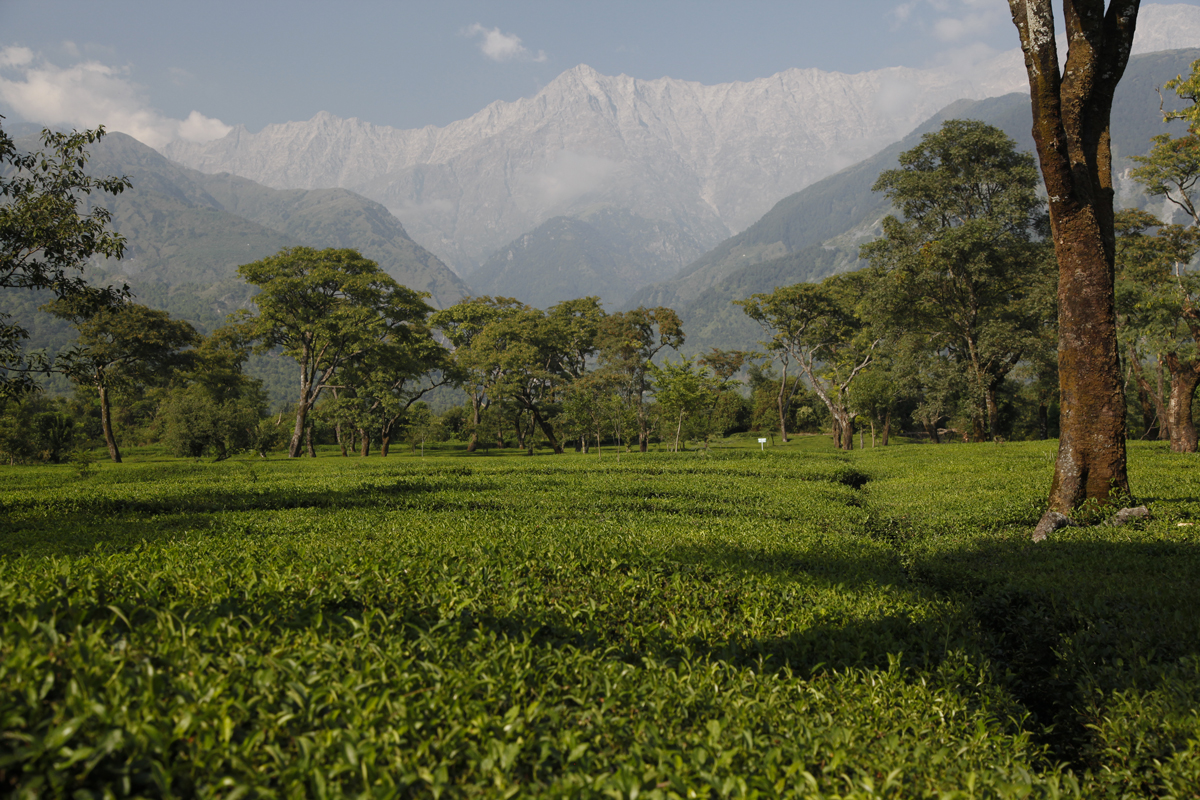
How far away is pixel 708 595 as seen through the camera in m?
5.67

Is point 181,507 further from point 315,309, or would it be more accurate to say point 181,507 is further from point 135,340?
point 135,340

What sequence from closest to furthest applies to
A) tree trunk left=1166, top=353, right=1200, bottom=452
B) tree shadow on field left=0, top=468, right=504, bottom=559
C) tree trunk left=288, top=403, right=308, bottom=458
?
tree shadow on field left=0, top=468, right=504, bottom=559, tree trunk left=1166, top=353, right=1200, bottom=452, tree trunk left=288, top=403, right=308, bottom=458

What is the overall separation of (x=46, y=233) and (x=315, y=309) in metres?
26.4

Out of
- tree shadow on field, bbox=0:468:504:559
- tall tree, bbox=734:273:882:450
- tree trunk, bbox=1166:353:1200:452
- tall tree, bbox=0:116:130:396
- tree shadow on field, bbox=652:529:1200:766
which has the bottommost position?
tree shadow on field, bbox=652:529:1200:766

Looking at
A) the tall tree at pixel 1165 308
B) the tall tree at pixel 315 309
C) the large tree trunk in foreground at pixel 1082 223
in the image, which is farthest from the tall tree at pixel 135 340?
the tall tree at pixel 1165 308

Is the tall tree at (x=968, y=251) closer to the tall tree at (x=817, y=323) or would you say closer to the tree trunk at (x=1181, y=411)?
the tree trunk at (x=1181, y=411)

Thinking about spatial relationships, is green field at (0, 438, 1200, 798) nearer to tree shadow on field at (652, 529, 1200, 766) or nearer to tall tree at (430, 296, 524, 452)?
tree shadow on field at (652, 529, 1200, 766)

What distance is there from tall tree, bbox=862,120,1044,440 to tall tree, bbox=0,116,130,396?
110ft

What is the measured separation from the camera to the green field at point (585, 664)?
253 centimetres

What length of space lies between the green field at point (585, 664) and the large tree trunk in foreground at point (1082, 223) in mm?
1323

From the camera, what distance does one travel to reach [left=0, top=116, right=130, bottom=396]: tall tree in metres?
11.6

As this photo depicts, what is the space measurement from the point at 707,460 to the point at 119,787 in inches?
1010

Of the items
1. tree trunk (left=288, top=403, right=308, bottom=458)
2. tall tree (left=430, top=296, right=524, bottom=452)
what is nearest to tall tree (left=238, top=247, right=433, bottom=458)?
tree trunk (left=288, top=403, right=308, bottom=458)

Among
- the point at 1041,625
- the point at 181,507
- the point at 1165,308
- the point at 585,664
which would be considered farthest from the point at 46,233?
the point at 1165,308
